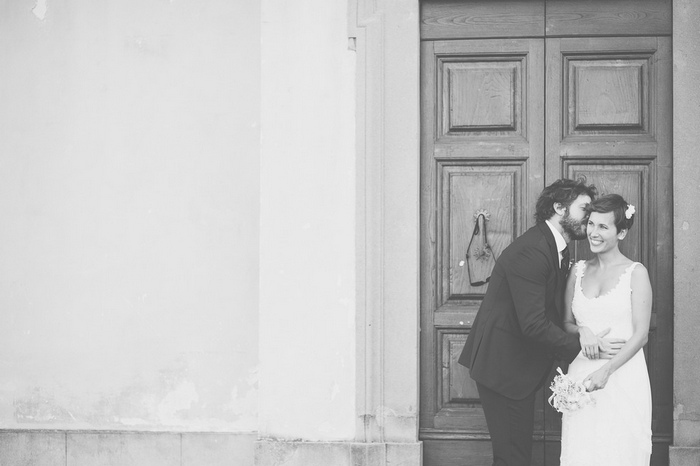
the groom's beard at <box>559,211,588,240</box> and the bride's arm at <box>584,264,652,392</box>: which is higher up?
the groom's beard at <box>559,211,588,240</box>

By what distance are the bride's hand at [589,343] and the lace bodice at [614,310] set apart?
0.04m

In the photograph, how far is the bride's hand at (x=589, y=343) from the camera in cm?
507

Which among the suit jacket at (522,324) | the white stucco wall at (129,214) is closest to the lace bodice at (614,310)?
the suit jacket at (522,324)

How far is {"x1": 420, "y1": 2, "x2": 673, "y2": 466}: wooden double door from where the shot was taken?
5902 mm

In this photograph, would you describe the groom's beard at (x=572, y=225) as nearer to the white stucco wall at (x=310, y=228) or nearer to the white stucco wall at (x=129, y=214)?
the white stucco wall at (x=310, y=228)

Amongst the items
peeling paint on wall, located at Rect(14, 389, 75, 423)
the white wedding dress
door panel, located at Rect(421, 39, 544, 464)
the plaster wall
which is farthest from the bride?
peeling paint on wall, located at Rect(14, 389, 75, 423)

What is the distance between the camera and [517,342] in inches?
208

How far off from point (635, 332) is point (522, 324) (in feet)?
2.00

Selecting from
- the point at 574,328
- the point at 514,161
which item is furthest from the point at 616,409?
the point at 514,161

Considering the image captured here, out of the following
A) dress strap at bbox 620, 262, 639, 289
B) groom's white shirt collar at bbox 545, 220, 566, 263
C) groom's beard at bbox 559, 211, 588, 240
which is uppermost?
groom's beard at bbox 559, 211, 588, 240

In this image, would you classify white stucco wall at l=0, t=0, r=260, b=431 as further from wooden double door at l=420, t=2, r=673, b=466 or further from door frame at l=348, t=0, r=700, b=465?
wooden double door at l=420, t=2, r=673, b=466

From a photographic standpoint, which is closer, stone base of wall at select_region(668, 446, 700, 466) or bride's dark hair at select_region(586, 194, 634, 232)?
bride's dark hair at select_region(586, 194, 634, 232)

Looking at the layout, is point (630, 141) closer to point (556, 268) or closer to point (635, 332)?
point (556, 268)

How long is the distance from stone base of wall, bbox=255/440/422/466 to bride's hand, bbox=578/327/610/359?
1.36 metres
